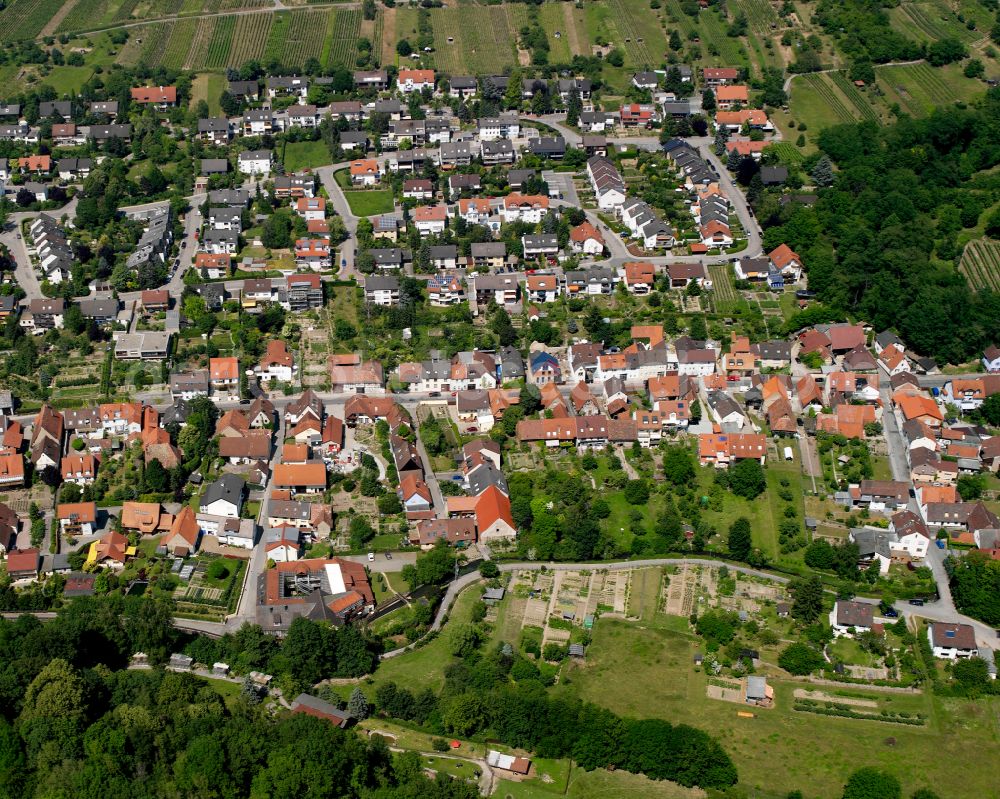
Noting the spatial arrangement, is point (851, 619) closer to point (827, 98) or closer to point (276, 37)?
point (827, 98)

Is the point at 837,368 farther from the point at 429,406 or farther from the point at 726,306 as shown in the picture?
the point at 429,406

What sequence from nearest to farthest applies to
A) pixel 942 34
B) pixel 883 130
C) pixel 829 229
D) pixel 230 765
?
pixel 230 765
pixel 829 229
pixel 883 130
pixel 942 34

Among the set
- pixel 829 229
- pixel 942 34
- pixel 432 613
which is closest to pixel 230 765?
pixel 432 613

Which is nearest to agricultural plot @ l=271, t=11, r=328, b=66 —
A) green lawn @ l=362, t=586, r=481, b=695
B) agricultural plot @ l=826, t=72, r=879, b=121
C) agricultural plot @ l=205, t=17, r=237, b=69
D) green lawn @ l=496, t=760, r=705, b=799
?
agricultural plot @ l=205, t=17, r=237, b=69

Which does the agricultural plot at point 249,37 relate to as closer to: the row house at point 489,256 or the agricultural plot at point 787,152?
the row house at point 489,256

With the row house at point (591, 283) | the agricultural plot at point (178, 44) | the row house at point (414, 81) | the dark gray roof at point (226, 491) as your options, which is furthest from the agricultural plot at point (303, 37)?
the dark gray roof at point (226, 491)

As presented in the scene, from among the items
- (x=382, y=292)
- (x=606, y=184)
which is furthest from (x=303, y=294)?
(x=606, y=184)
